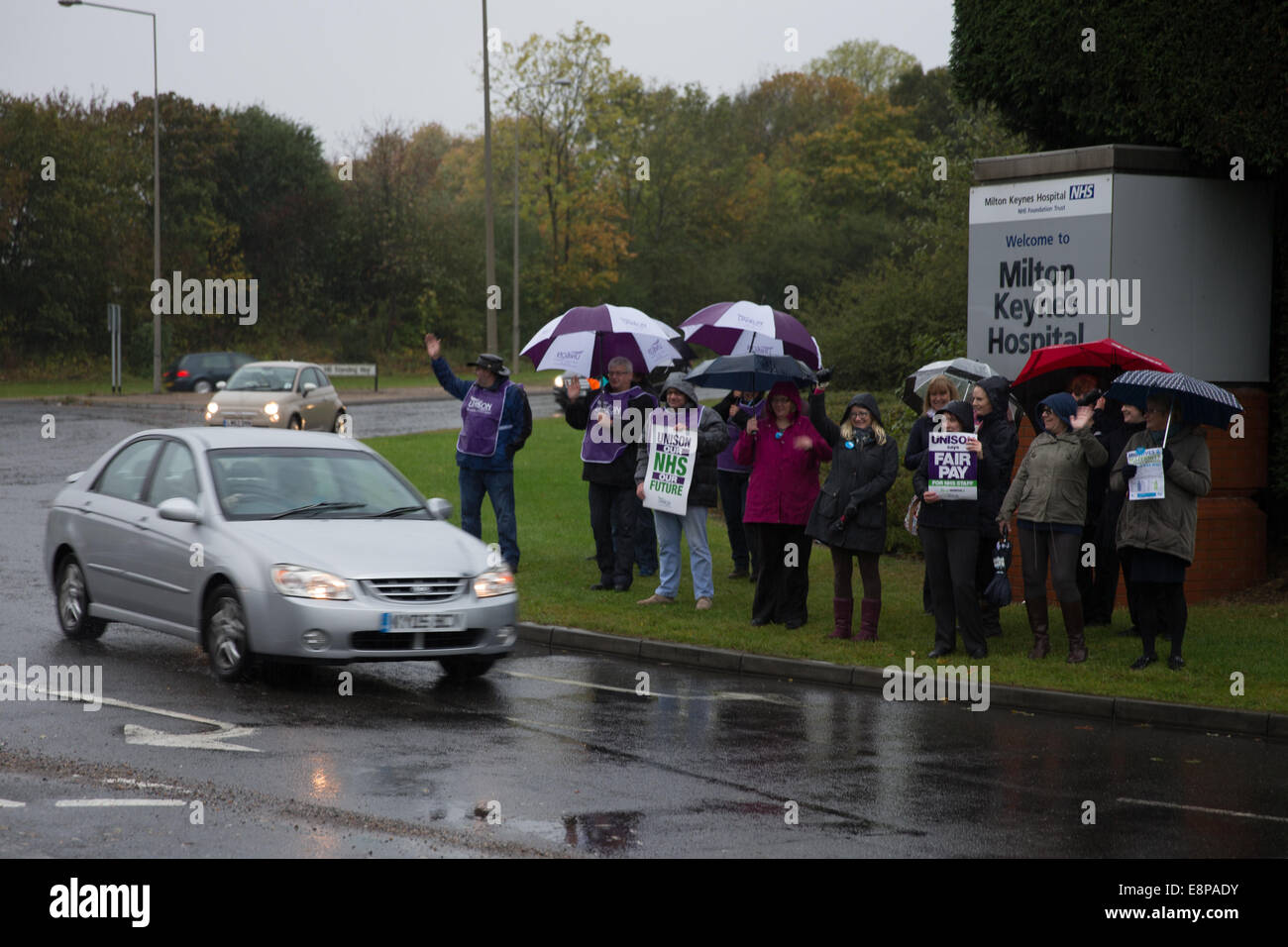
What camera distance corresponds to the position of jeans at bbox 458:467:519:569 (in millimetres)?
14547

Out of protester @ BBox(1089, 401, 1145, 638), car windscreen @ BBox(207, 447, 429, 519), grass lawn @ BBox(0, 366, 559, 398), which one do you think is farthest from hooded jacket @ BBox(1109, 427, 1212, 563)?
grass lawn @ BBox(0, 366, 559, 398)

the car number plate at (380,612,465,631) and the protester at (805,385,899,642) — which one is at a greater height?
the protester at (805,385,899,642)

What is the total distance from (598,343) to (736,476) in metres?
1.84

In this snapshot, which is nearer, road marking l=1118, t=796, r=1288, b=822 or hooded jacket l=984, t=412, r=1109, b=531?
road marking l=1118, t=796, r=1288, b=822

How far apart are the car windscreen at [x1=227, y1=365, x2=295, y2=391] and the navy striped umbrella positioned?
21763mm

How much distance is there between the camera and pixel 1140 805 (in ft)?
24.5

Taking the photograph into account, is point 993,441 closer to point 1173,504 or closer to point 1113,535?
point 1113,535

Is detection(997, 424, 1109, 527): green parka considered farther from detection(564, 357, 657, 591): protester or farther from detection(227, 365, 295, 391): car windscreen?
detection(227, 365, 295, 391): car windscreen

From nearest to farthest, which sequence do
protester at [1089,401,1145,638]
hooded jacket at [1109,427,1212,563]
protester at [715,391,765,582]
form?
hooded jacket at [1109,427,1212,563]
protester at [1089,401,1145,638]
protester at [715,391,765,582]

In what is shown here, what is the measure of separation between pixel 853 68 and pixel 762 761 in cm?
8810

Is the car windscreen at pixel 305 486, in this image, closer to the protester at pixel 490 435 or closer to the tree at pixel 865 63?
the protester at pixel 490 435

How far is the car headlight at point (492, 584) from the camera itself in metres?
9.83

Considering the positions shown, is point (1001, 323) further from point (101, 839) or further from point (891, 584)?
point (101, 839)
